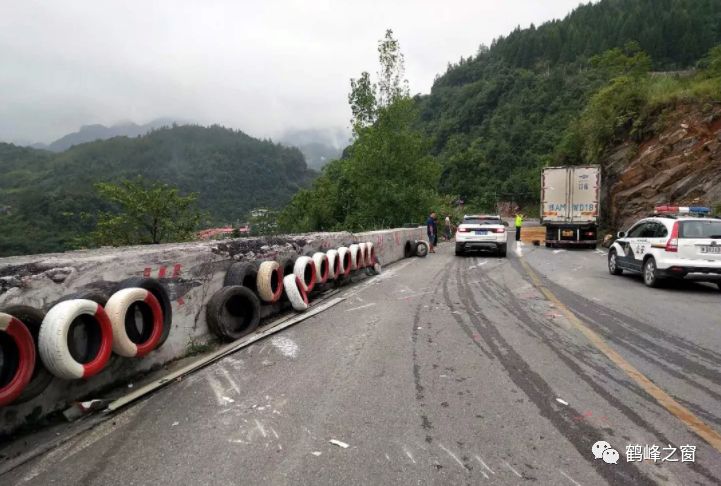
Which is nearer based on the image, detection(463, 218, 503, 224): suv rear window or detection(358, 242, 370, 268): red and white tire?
detection(358, 242, 370, 268): red and white tire

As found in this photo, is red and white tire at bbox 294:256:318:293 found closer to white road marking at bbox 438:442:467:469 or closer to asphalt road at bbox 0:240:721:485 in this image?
asphalt road at bbox 0:240:721:485

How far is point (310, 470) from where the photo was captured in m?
2.69

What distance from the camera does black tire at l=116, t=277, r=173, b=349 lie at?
4094 mm

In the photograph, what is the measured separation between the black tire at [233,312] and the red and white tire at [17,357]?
7.36ft

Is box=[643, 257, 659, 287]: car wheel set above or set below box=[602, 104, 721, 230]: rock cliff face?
below

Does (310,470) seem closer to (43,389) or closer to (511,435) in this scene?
(511,435)

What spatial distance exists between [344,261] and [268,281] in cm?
361

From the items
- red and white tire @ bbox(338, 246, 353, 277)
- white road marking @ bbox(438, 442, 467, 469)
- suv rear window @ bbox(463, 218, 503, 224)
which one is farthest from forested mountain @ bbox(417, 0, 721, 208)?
white road marking @ bbox(438, 442, 467, 469)

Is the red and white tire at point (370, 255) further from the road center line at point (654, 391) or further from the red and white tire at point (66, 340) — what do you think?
the red and white tire at point (66, 340)

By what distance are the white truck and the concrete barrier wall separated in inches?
676

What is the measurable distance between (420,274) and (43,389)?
9.28 metres

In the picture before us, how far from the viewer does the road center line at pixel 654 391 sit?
308cm

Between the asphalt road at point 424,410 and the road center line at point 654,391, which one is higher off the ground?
the asphalt road at point 424,410

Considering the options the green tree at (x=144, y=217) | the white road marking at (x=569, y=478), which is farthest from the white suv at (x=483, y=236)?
the green tree at (x=144, y=217)
